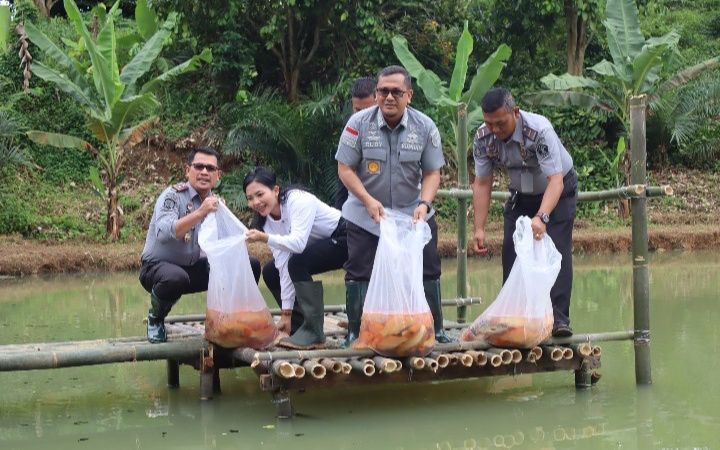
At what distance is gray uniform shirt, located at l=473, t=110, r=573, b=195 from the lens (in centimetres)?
519

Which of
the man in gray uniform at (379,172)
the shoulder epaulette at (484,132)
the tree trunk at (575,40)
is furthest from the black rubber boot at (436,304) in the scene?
the tree trunk at (575,40)

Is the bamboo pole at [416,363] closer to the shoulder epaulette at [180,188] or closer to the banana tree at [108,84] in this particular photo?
the shoulder epaulette at [180,188]

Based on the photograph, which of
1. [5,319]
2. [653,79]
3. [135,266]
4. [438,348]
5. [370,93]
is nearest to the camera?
[438,348]

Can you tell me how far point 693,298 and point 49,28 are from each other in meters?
11.6

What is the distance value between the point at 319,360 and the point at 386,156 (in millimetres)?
1007

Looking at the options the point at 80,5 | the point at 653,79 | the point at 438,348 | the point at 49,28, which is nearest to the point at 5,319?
the point at 438,348

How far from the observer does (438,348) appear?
16.7 feet

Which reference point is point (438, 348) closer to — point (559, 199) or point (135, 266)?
point (559, 199)

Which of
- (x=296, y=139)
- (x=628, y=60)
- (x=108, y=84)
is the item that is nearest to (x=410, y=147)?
(x=108, y=84)

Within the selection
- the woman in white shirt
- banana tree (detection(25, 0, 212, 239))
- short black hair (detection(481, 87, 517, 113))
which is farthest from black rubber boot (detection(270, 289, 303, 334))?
banana tree (detection(25, 0, 212, 239))

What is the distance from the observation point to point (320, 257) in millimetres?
5359

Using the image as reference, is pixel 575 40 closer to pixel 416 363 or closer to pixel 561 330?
pixel 561 330

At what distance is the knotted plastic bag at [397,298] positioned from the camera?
191 inches

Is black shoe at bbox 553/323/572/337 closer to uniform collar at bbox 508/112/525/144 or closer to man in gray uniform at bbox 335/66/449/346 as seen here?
man in gray uniform at bbox 335/66/449/346
